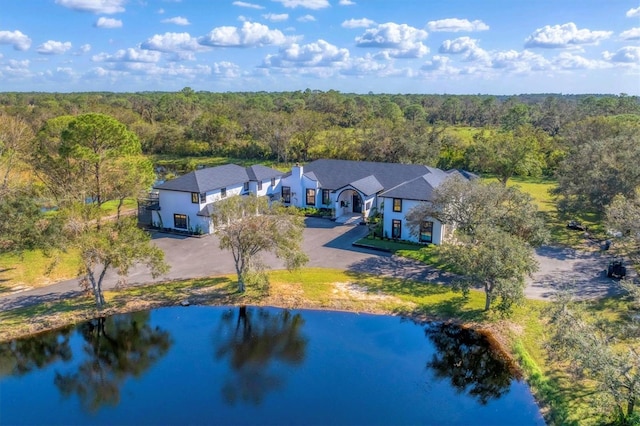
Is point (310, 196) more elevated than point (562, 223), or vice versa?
point (310, 196)

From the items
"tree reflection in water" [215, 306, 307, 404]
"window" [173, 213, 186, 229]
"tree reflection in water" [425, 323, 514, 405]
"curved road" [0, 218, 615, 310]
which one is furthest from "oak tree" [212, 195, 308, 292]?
"window" [173, 213, 186, 229]

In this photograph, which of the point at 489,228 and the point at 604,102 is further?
the point at 604,102

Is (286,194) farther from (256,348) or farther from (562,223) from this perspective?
(256,348)

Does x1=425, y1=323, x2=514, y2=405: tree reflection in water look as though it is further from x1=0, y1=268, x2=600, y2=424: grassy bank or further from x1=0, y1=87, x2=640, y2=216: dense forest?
x1=0, y1=87, x2=640, y2=216: dense forest

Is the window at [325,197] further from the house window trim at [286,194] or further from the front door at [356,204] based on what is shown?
the house window trim at [286,194]

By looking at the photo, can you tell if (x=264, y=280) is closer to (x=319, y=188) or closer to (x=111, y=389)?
(x=111, y=389)

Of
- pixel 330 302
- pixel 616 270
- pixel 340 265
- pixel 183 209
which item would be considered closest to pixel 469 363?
pixel 330 302

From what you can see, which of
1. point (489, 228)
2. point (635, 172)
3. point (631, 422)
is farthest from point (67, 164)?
point (635, 172)
